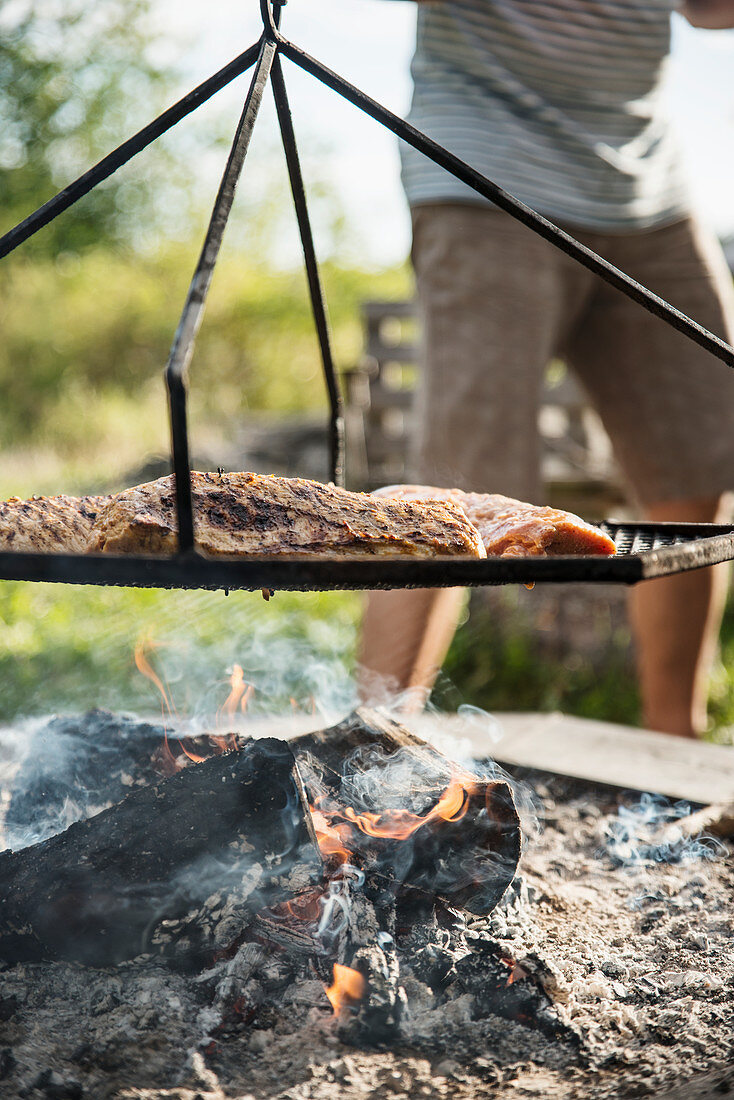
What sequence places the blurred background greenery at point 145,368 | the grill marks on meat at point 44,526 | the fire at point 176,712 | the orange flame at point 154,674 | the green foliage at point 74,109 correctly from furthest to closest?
the green foliage at point 74,109 < the blurred background greenery at point 145,368 < the orange flame at point 154,674 < the fire at point 176,712 < the grill marks on meat at point 44,526

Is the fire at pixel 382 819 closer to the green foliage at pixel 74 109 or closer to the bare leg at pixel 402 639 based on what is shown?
the bare leg at pixel 402 639

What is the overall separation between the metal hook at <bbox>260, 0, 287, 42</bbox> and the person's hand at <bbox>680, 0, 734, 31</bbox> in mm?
1356

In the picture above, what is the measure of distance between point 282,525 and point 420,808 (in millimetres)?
602

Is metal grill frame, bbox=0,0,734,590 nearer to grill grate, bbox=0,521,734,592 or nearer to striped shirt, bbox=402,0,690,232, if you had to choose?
grill grate, bbox=0,521,734,592

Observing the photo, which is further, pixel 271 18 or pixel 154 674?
pixel 154 674

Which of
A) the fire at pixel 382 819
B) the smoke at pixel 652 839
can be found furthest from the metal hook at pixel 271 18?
the smoke at pixel 652 839

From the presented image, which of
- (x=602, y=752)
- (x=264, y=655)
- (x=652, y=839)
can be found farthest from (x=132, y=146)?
(x=602, y=752)

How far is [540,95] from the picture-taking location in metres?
2.07

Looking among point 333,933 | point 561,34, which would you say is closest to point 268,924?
point 333,933

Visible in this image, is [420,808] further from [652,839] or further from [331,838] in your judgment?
[652,839]

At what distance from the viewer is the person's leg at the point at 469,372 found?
211 cm

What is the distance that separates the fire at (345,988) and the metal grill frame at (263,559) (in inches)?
22.8

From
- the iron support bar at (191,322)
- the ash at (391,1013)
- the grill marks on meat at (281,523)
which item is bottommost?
the ash at (391,1013)

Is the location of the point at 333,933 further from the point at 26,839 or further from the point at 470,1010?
the point at 26,839
